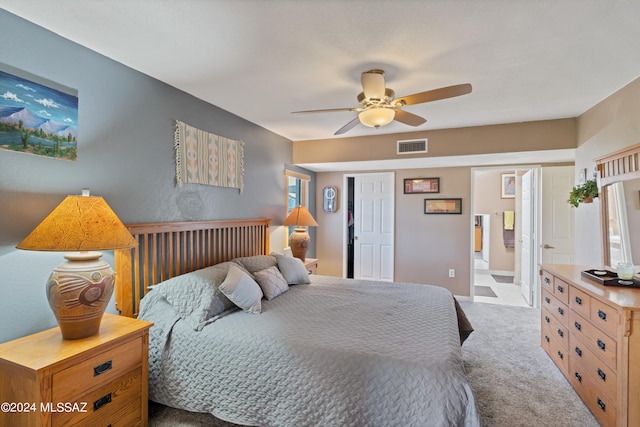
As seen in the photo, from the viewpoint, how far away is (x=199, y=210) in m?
2.87

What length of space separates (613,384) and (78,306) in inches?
120

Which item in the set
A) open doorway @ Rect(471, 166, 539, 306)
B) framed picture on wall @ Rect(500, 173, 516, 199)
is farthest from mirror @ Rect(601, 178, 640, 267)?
framed picture on wall @ Rect(500, 173, 516, 199)

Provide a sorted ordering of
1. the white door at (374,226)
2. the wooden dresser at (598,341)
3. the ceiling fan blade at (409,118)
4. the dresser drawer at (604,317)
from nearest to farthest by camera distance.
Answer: the wooden dresser at (598,341) → the dresser drawer at (604,317) → the ceiling fan blade at (409,118) → the white door at (374,226)

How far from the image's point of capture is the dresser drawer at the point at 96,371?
1415 millimetres

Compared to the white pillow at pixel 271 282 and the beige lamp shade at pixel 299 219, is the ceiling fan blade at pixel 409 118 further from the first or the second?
the beige lamp shade at pixel 299 219

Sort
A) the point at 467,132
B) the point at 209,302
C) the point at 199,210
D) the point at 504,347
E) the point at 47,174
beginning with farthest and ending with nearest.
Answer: the point at 467,132 → the point at 504,347 → the point at 199,210 → the point at 209,302 → the point at 47,174

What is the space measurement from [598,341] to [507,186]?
5.55 metres

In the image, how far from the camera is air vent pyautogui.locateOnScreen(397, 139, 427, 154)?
3973mm

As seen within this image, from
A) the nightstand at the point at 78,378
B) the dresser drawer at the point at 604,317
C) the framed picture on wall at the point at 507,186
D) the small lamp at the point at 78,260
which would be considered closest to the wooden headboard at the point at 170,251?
the nightstand at the point at 78,378

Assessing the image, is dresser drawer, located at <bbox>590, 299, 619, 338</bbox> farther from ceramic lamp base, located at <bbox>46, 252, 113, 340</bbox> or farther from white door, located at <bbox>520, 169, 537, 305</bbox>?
ceramic lamp base, located at <bbox>46, 252, 113, 340</bbox>

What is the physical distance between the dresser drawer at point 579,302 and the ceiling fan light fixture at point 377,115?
1914 millimetres

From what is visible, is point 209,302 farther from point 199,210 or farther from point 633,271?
point 633,271

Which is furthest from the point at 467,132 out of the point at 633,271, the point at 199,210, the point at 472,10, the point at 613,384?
the point at 199,210

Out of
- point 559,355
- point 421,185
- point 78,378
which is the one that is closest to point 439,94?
point 559,355
